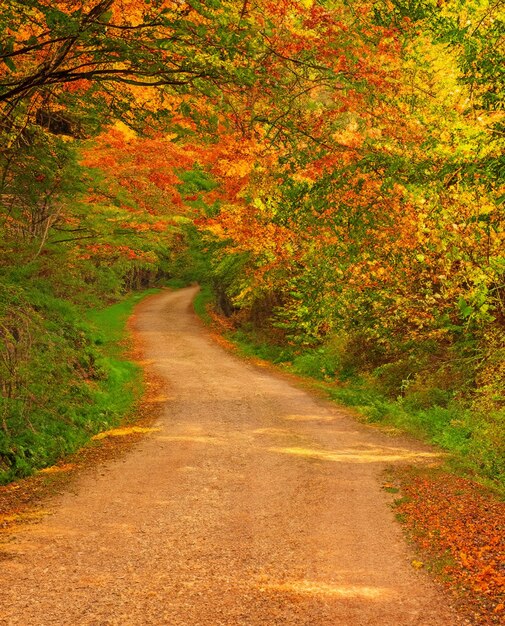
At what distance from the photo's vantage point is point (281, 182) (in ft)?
37.8

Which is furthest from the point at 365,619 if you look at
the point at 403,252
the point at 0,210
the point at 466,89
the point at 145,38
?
the point at 0,210

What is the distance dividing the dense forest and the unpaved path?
77.9 inches

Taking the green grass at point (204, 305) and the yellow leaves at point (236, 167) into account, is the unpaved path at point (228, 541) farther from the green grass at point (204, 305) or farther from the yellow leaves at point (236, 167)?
the green grass at point (204, 305)

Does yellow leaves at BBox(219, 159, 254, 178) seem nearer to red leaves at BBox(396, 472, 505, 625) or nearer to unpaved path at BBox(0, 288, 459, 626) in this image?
unpaved path at BBox(0, 288, 459, 626)

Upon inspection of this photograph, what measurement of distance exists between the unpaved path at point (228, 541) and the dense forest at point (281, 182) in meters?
1.98

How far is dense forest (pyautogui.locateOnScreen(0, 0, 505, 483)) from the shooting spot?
19.2ft

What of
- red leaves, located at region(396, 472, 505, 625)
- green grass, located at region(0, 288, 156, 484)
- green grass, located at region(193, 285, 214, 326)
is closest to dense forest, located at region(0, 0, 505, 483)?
green grass, located at region(0, 288, 156, 484)

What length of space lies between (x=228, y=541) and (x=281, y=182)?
687 cm

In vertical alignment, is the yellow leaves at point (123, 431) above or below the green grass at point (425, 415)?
below

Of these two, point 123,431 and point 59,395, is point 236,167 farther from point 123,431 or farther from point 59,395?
point 59,395

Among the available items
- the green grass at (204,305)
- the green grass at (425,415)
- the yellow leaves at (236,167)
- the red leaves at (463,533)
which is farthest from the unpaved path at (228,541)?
the green grass at (204,305)

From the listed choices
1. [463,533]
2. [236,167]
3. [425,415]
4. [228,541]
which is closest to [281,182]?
[425,415]

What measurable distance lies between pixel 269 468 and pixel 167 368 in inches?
429

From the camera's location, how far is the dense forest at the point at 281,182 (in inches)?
231
